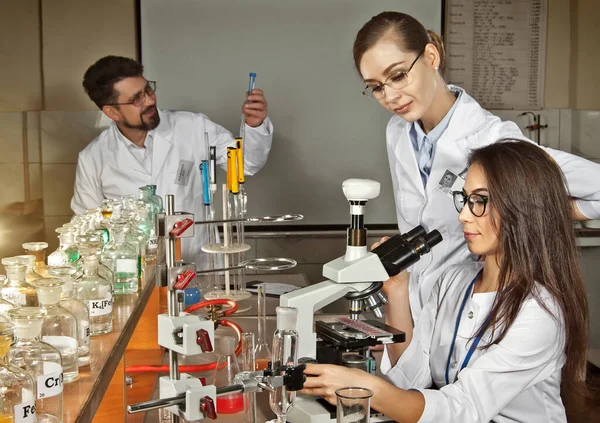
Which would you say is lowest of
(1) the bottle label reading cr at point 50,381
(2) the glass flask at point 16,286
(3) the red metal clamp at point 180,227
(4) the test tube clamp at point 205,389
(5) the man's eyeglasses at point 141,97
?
(1) the bottle label reading cr at point 50,381

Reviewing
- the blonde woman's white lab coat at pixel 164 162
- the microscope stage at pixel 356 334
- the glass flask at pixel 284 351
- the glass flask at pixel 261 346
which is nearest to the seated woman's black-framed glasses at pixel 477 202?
the microscope stage at pixel 356 334

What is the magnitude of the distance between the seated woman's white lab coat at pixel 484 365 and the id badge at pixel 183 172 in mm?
2128

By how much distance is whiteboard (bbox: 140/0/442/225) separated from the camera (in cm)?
391

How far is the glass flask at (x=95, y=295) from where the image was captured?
1523 mm

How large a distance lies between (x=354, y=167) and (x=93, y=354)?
282cm

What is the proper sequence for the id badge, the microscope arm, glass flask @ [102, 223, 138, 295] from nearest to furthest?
the microscope arm → glass flask @ [102, 223, 138, 295] → the id badge

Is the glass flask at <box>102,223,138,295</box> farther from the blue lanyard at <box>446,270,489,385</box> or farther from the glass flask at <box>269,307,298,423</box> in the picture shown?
the glass flask at <box>269,307,298,423</box>

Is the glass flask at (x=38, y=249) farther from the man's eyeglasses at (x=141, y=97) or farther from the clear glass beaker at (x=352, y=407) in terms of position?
the man's eyeglasses at (x=141, y=97)

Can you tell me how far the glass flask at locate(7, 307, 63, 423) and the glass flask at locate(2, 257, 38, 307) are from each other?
25 centimetres

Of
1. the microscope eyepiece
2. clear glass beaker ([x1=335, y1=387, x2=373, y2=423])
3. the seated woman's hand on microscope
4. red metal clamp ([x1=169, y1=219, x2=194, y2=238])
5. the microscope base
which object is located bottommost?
the microscope base

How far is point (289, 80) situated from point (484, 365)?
108 inches

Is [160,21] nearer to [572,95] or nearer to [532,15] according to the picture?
[532,15]

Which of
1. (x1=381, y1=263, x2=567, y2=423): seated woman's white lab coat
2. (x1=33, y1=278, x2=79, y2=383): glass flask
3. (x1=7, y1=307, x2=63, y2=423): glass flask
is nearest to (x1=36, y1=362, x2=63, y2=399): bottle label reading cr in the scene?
(x1=7, y1=307, x2=63, y2=423): glass flask

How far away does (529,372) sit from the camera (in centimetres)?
150
